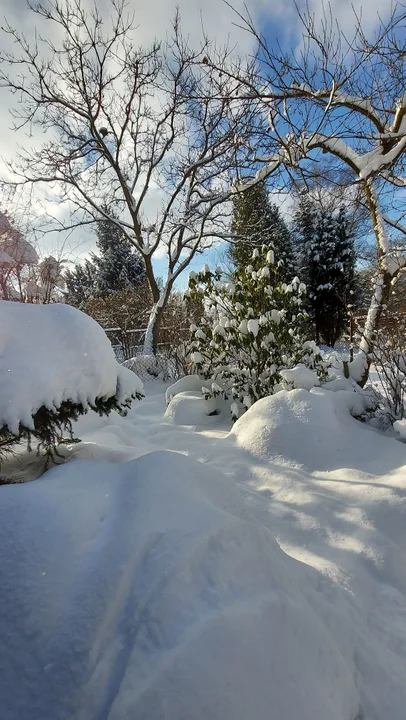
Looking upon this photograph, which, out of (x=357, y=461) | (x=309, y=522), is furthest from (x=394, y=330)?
(x=309, y=522)

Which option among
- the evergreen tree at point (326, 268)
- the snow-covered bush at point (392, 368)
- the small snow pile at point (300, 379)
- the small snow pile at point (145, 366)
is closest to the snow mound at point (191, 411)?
the small snow pile at point (300, 379)

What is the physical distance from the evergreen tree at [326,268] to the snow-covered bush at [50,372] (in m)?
16.5

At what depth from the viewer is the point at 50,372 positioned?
1.68 meters

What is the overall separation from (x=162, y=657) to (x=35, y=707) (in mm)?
286

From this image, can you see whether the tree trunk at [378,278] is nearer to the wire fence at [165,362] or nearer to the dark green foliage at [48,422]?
the dark green foliage at [48,422]

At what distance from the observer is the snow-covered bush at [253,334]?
14.9ft

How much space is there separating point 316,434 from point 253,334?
1.64 m

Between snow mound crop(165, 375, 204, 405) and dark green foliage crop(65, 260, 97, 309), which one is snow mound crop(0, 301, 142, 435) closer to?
snow mound crop(165, 375, 204, 405)

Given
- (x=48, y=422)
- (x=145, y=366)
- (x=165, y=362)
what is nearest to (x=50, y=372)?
(x=48, y=422)

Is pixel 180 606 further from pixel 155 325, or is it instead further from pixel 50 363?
pixel 155 325

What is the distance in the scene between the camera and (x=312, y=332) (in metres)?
17.5

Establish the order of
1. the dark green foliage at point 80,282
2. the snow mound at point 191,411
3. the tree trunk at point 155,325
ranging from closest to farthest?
the snow mound at point 191,411 → the tree trunk at point 155,325 → the dark green foliage at point 80,282

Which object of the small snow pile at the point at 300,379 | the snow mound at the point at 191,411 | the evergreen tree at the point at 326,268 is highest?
the evergreen tree at the point at 326,268

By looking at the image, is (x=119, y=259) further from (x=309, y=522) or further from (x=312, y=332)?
(x=309, y=522)
